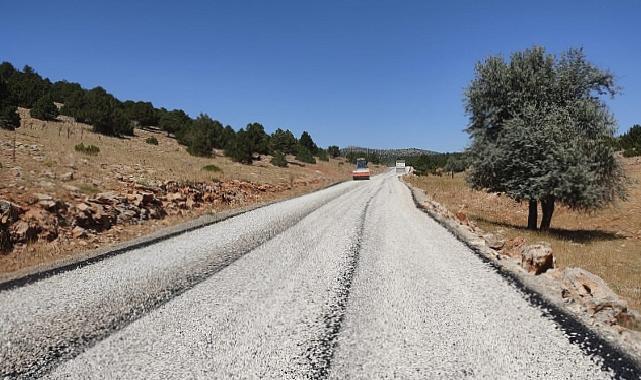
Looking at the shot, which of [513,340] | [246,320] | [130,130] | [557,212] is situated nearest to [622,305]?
[513,340]

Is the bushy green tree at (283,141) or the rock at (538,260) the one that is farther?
the bushy green tree at (283,141)

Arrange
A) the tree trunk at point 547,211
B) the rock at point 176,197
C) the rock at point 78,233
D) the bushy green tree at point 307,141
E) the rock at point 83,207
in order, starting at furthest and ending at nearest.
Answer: the bushy green tree at point 307,141
the tree trunk at point 547,211
the rock at point 176,197
the rock at point 83,207
the rock at point 78,233

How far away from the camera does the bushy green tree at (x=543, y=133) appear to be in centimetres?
A: 1495

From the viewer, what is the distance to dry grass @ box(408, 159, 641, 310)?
362 inches

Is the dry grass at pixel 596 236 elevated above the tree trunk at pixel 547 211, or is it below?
below

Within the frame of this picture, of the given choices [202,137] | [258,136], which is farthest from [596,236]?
[258,136]

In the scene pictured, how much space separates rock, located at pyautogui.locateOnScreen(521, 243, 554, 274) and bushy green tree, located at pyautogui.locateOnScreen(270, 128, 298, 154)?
222 ft

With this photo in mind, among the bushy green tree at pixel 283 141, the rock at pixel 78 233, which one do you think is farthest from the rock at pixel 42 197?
the bushy green tree at pixel 283 141

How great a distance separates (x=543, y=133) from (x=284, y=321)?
14159 millimetres

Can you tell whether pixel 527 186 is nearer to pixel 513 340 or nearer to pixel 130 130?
pixel 513 340

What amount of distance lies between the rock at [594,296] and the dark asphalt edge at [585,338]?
31 cm

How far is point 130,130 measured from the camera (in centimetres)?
4478

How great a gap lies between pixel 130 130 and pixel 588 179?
43.5 metres

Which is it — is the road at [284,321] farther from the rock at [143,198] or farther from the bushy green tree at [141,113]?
the bushy green tree at [141,113]
